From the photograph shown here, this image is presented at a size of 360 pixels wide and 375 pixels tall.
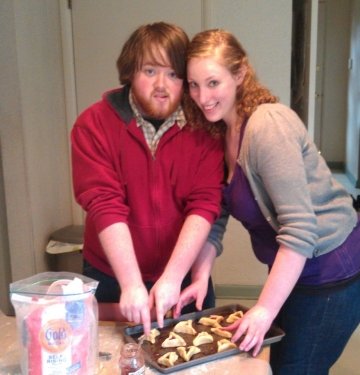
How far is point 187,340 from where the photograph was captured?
110 centimetres

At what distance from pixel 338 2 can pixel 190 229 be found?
6593mm

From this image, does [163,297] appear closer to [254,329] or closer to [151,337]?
[151,337]

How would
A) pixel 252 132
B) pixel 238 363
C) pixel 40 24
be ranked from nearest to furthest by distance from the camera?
pixel 238 363
pixel 252 132
pixel 40 24

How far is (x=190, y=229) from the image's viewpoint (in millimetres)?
1186

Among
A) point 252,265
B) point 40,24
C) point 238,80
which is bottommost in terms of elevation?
point 252,265

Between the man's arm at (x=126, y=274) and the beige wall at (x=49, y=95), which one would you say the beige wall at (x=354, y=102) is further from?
the man's arm at (x=126, y=274)

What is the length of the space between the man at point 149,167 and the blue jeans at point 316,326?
285 mm

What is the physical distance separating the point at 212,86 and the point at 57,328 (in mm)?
656

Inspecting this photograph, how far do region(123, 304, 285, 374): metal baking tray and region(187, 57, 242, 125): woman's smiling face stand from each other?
A: 0.48 meters

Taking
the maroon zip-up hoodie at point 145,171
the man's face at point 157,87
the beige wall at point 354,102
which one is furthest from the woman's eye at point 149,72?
the beige wall at point 354,102

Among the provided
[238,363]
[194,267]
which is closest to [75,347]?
[238,363]

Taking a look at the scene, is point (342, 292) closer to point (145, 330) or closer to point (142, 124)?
point (145, 330)

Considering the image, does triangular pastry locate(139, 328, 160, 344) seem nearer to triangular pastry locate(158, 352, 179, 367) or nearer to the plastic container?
triangular pastry locate(158, 352, 179, 367)

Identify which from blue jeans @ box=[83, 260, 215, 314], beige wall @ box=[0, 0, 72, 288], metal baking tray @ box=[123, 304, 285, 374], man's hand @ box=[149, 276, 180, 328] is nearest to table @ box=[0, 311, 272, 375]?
metal baking tray @ box=[123, 304, 285, 374]
